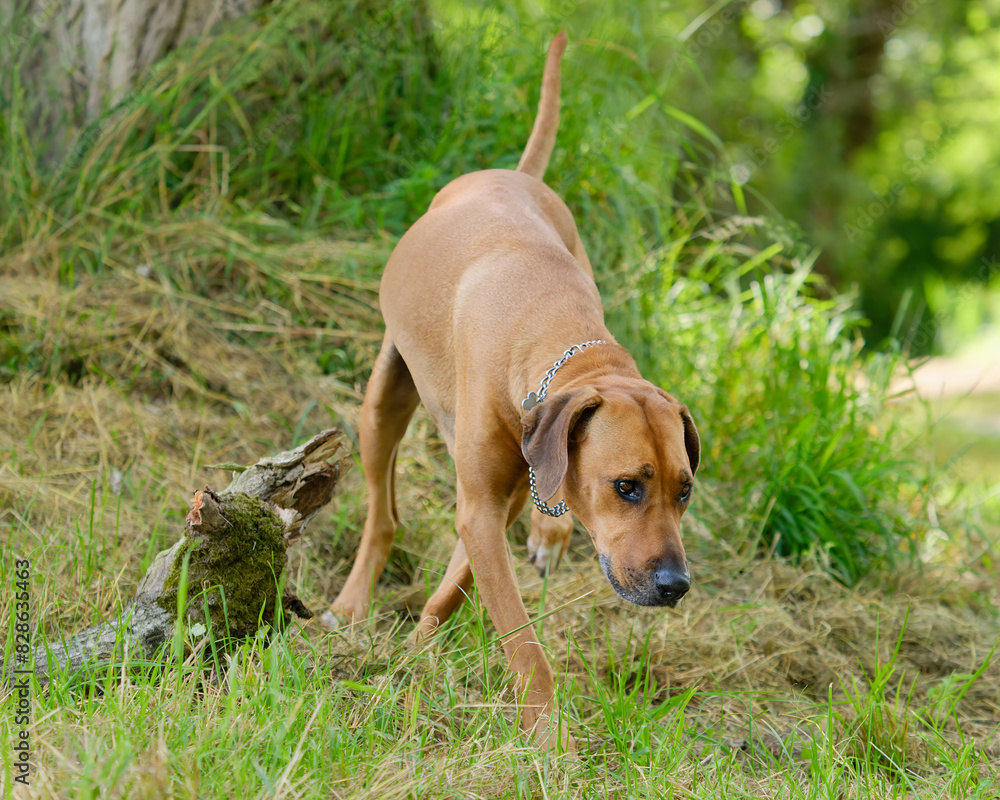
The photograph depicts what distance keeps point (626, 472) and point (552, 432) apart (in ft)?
0.71

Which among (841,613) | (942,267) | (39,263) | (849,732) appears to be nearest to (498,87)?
(39,263)

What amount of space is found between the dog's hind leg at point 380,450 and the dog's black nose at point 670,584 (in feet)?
4.73

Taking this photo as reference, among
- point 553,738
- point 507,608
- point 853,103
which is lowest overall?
point 853,103

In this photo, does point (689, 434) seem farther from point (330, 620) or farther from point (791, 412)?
Result: point (791, 412)

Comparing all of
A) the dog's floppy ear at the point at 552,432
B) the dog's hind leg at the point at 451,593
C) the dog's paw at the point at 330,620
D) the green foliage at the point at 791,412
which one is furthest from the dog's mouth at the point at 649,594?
the green foliage at the point at 791,412

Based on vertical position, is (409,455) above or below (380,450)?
below

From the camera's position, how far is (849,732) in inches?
107

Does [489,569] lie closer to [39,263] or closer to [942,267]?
[39,263]

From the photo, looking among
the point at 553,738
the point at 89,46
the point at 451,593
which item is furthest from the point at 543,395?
the point at 89,46

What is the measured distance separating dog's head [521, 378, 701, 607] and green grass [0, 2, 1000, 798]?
26 cm

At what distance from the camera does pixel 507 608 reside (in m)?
2.62

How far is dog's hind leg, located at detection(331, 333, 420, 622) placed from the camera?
3.47m

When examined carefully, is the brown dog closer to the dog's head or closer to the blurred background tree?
the dog's head

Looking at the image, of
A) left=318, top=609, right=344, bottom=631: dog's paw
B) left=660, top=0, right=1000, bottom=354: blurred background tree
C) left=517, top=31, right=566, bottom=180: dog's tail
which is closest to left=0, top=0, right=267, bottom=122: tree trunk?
left=517, top=31, right=566, bottom=180: dog's tail
